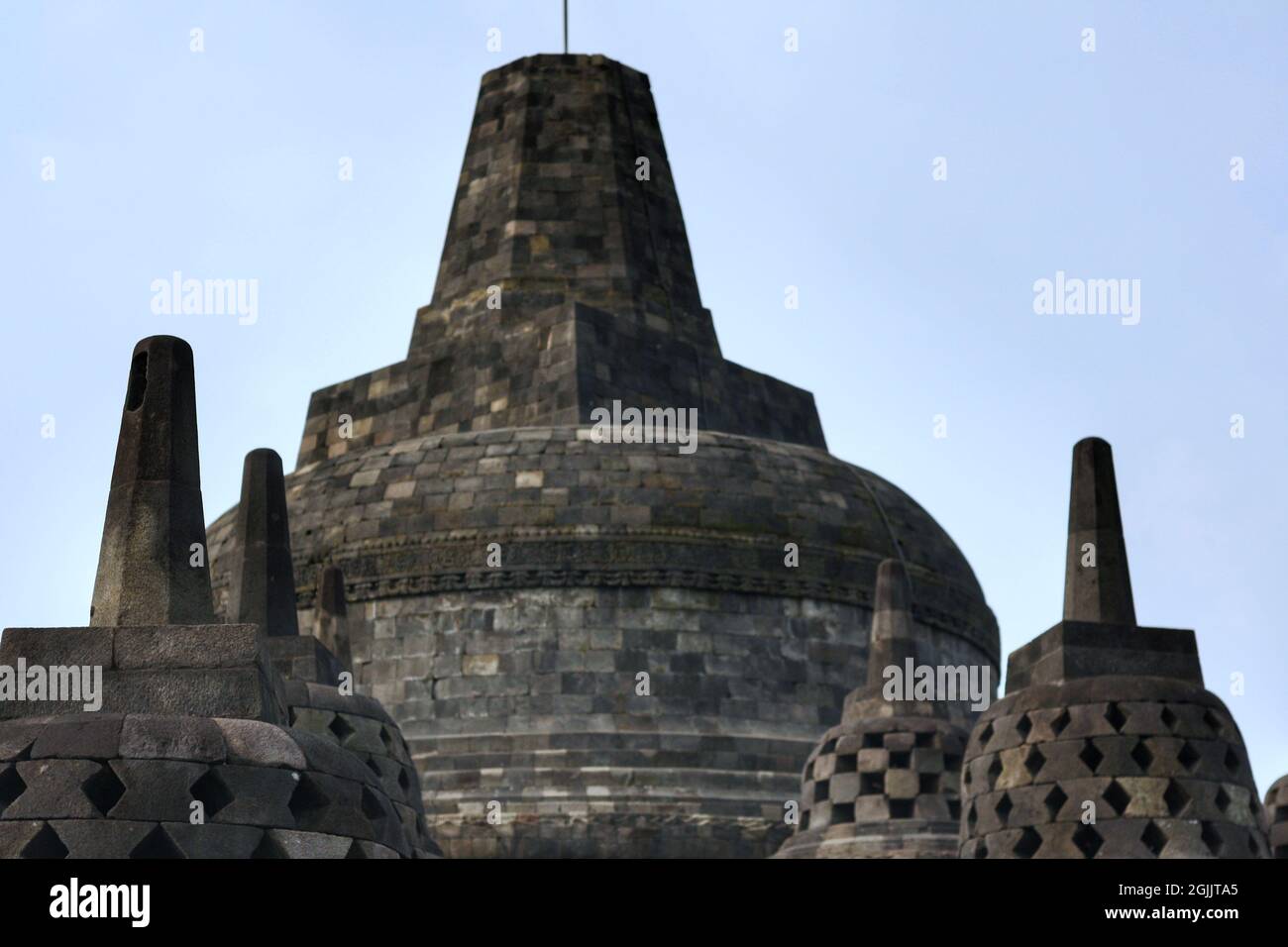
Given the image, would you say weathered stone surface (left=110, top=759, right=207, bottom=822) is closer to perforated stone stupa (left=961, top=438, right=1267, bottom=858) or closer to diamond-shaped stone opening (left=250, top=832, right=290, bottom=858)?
diamond-shaped stone opening (left=250, top=832, right=290, bottom=858)

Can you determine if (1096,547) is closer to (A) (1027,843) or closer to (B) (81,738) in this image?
(A) (1027,843)

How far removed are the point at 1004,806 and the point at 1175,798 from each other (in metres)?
1.27

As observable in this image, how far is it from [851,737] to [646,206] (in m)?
16.8

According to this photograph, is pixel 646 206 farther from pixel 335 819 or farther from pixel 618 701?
pixel 335 819

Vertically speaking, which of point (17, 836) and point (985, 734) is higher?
point (985, 734)

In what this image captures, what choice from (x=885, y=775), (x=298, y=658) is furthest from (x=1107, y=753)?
(x=885, y=775)

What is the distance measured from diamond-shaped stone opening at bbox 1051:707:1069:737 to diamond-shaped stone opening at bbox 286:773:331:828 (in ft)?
24.8

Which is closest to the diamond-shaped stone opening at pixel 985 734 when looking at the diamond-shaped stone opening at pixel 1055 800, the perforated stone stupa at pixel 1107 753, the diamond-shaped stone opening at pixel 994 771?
the perforated stone stupa at pixel 1107 753

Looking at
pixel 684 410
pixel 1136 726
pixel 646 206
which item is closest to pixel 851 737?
pixel 1136 726

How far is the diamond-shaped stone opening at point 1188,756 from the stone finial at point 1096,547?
1187 millimetres

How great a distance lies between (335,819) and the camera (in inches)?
521

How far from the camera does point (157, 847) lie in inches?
496

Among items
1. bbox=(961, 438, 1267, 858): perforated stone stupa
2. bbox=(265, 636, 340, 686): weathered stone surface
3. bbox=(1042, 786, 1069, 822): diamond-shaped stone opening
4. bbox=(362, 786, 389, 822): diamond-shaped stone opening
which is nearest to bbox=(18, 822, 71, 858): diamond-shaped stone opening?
bbox=(362, 786, 389, 822): diamond-shaped stone opening
